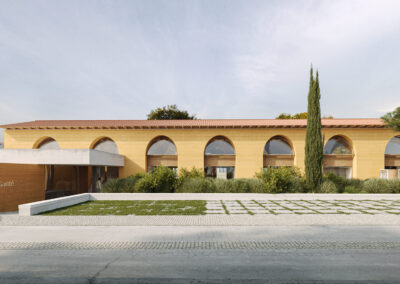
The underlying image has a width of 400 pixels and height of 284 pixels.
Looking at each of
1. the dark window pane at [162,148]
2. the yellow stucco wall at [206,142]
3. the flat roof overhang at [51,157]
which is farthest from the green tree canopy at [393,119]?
the flat roof overhang at [51,157]

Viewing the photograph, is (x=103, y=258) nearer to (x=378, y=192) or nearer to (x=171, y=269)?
(x=171, y=269)

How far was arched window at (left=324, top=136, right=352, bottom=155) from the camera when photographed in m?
20.4

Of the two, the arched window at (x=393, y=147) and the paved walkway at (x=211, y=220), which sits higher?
the arched window at (x=393, y=147)

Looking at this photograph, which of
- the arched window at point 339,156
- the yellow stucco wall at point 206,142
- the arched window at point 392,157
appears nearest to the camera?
the yellow stucco wall at point 206,142

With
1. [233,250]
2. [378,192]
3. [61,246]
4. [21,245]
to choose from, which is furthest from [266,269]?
[378,192]

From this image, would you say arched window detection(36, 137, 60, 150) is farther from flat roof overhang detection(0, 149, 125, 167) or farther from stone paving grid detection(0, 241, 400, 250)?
stone paving grid detection(0, 241, 400, 250)

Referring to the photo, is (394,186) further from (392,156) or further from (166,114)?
(166,114)

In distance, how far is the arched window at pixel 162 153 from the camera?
2053cm

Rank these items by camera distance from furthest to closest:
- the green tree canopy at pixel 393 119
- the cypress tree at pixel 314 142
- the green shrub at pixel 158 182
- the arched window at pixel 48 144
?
the arched window at pixel 48 144, the green tree canopy at pixel 393 119, the cypress tree at pixel 314 142, the green shrub at pixel 158 182

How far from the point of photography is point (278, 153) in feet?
67.3

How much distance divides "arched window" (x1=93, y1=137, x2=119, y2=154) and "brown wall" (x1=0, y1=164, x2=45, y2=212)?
6088mm

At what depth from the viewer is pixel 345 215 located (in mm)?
8875

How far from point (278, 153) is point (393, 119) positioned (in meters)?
9.74

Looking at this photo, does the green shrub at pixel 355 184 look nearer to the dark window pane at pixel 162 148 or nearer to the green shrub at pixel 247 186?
the green shrub at pixel 247 186
